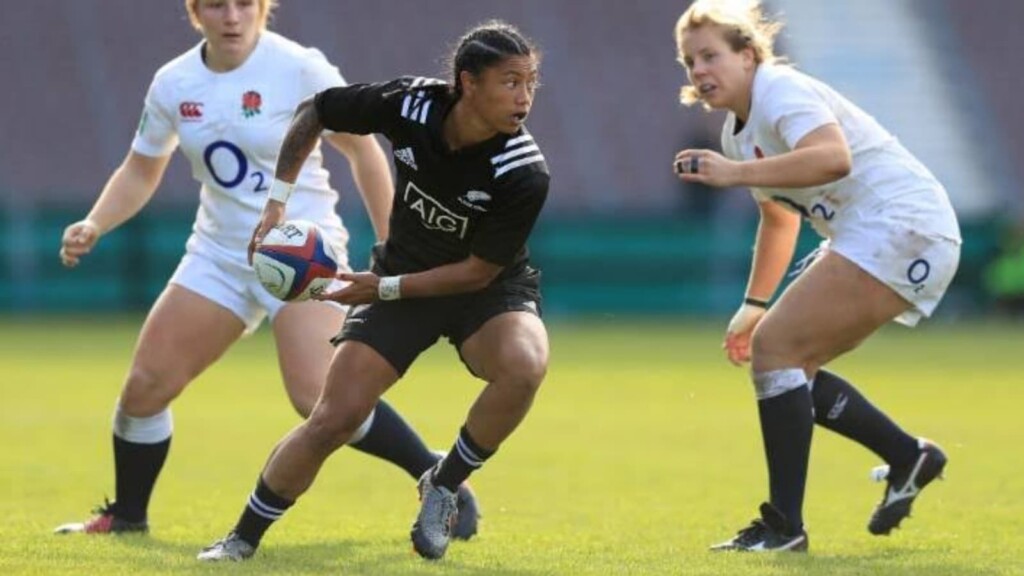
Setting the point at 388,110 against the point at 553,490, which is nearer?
A: the point at 388,110

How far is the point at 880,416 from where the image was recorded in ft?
27.0

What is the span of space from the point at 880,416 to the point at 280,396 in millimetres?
7792

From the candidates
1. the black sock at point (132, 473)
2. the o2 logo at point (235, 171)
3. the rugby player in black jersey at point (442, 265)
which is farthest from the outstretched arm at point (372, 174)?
the black sock at point (132, 473)

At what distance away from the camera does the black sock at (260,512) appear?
7.17 meters

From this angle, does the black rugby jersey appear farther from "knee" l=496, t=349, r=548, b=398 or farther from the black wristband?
the black wristband

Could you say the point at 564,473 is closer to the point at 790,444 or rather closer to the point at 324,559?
the point at 790,444

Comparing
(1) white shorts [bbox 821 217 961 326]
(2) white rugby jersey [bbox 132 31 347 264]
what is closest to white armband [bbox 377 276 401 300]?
(2) white rugby jersey [bbox 132 31 347 264]

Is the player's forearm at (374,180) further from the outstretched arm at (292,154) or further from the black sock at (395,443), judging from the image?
the black sock at (395,443)

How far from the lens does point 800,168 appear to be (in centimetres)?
721

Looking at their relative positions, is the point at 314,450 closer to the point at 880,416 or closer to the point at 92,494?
the point at 880,416

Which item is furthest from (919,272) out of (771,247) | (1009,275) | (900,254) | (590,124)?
(590,124)

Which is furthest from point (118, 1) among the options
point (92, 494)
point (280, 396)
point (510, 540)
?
point (510, 540)

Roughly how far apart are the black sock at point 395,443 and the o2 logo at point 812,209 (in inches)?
67.0

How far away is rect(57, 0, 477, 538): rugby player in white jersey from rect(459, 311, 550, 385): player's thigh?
953mm
